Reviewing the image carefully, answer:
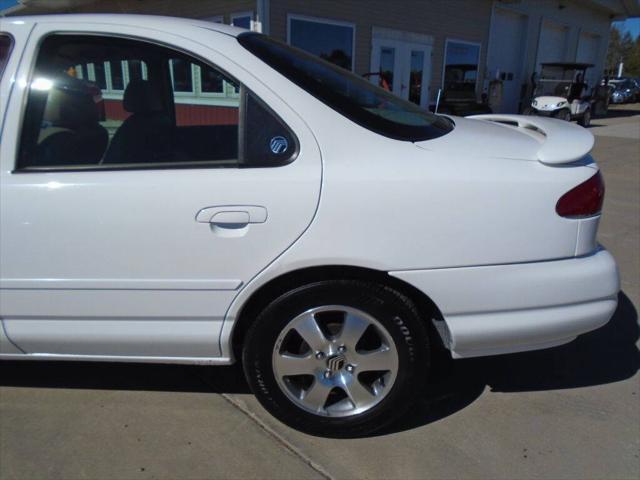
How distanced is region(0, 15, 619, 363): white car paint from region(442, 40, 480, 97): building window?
48.3ft

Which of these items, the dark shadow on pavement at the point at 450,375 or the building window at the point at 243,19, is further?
the building window at the point at 243,19

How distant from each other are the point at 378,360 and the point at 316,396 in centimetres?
33

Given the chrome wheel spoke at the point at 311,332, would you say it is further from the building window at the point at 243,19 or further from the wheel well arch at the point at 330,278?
the building window at the point at 243,19

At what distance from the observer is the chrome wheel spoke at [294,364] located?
2180mm

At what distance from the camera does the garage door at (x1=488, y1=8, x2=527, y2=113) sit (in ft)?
58.4

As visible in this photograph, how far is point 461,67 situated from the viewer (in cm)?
1631

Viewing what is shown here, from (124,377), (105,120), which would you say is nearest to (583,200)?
(105,120)

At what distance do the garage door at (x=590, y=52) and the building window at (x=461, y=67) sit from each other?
33.8 ft

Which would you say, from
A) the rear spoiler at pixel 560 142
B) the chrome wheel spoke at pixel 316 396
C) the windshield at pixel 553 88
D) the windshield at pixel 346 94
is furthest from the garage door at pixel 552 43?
the chrome wheel spoke at pixel 316 396

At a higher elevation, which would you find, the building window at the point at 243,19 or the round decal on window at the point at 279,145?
the building window at the point at 243,19

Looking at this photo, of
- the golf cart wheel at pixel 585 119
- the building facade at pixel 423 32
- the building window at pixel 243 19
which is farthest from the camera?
the golf cart wheel at pixel 585 119

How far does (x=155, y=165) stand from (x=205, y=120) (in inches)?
14.3

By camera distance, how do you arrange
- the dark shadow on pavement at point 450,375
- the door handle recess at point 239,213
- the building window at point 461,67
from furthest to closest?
the building window at point 461,67, the dark shadow on pavement at point 450,375, the door handle recess at point 239,213

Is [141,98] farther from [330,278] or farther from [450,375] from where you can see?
[450,375]
